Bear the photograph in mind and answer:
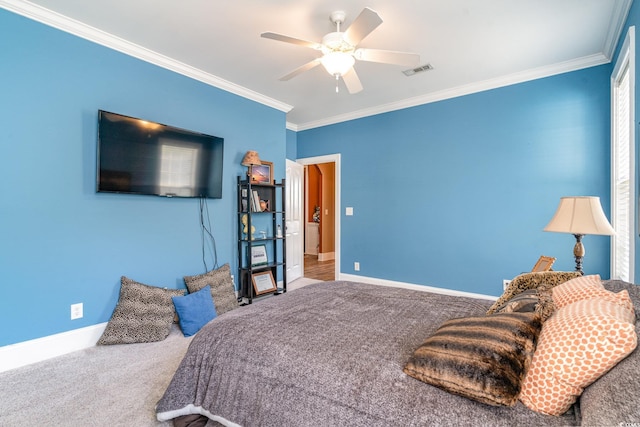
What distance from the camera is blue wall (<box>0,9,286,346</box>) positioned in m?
2.25

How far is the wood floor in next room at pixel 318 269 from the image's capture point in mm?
5492

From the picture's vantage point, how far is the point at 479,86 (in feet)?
12.0

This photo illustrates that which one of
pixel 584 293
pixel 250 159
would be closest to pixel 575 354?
pixel 584 293

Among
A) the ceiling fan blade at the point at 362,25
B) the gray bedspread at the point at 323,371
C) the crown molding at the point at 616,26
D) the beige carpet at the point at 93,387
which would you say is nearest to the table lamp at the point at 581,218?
the gray bedspread at the point at 323,371

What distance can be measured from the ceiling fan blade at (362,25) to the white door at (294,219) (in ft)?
10.0

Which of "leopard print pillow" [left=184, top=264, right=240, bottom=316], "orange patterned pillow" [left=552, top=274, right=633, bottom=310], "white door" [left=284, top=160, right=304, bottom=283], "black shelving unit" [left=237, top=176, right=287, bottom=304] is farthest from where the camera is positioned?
"white door" [left=284, top=160, right=304, bottom=283]

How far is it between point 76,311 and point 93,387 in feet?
2.76

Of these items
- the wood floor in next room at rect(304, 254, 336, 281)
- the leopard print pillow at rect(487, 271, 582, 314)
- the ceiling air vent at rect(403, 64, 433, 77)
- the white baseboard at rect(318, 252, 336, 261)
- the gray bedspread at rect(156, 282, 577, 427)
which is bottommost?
the wood floor in next room at rect(304, 254, 336, 281)

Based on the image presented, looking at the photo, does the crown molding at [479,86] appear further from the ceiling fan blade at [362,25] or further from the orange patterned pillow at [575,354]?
the orange patterned pillow at [575,354]

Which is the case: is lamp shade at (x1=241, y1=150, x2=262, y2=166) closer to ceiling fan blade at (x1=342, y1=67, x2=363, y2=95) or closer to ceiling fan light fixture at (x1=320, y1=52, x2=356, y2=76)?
ceiling fan blade at (x1=342, y1=67, x2=363, y2=95)

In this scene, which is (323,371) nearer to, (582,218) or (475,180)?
(582,218)

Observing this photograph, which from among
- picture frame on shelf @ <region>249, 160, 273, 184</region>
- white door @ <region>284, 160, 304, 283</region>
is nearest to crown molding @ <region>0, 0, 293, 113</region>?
picture frame on shelf @ <region>249, 160, 273, 184</region>

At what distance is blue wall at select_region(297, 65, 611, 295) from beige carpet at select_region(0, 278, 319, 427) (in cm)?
307

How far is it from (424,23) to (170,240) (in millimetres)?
3162
